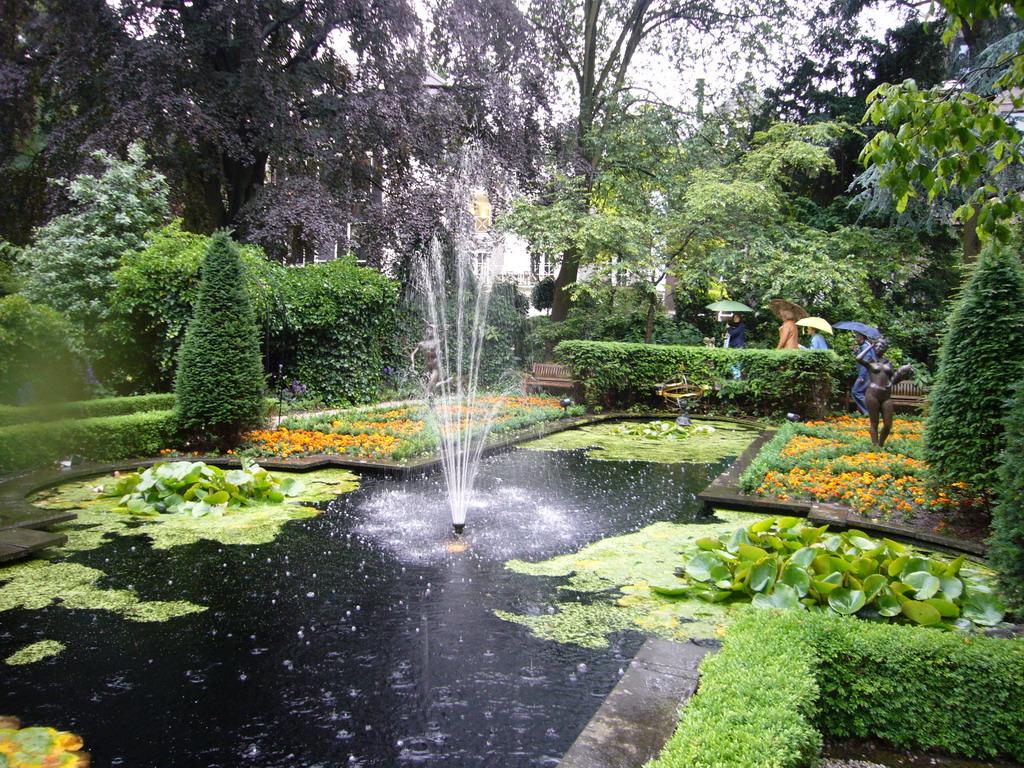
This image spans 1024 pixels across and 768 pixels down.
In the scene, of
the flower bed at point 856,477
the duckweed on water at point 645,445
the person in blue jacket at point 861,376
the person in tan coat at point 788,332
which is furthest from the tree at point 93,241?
the person in tan coat at point 788,332

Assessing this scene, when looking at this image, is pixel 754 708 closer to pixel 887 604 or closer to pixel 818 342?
pixel 887 604

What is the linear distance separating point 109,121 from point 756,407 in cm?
1387

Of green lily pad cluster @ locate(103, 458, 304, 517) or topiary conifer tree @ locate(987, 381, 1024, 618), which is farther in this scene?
green lily pad cluster @ locate(103, 458, 304, 517)

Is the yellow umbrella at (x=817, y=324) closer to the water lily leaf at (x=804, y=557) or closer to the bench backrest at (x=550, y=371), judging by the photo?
the bench backrest at (x=550, y=371)

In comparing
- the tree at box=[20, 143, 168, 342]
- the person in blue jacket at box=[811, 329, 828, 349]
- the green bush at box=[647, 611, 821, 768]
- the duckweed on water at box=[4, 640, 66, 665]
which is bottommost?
the duckweed on water at box=[4, 640, 66, 665]

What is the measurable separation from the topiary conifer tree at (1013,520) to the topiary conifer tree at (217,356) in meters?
7.47

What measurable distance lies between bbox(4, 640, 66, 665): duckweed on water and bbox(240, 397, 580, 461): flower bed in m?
4.59

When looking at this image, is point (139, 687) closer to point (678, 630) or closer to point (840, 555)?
point (678, 630)

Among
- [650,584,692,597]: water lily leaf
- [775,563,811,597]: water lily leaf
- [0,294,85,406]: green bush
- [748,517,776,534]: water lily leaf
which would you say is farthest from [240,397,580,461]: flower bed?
[775,563,811,597]: water lily leaf

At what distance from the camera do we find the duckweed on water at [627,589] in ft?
12.4

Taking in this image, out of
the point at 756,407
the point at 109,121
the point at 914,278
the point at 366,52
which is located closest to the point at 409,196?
the point at 366,52

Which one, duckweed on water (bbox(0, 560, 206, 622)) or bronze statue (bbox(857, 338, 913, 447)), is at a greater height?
bronze statue (bbox(857, 338, 913, 447))

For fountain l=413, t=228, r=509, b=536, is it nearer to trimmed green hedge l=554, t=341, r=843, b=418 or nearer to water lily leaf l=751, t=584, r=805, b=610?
trimmed green hedge l=554, t=341, r=843, b=418

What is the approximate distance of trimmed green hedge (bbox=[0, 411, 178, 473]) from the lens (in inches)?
274
